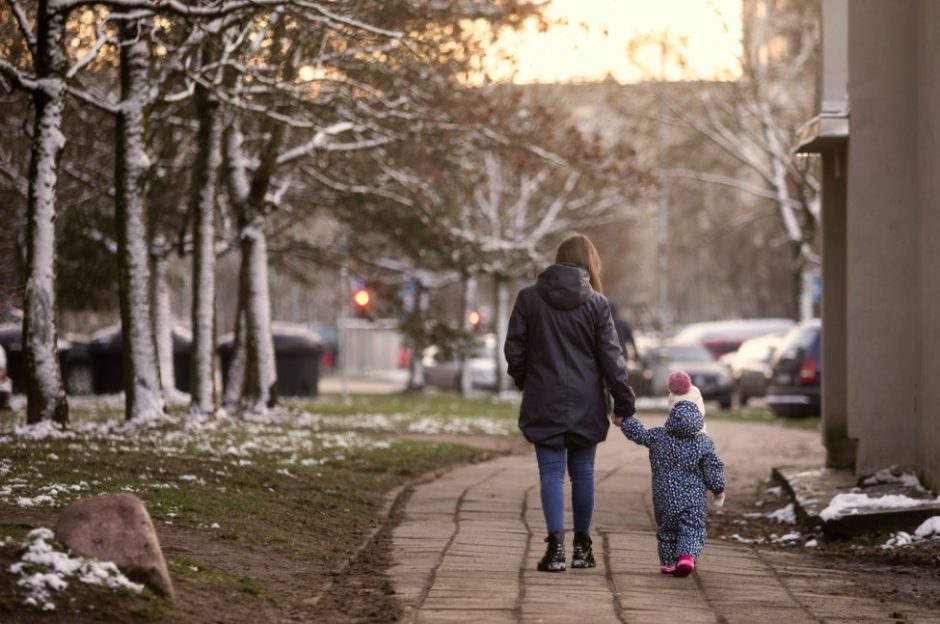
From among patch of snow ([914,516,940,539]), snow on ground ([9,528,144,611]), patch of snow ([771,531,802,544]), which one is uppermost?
snow on ground ([9,528,144,611])

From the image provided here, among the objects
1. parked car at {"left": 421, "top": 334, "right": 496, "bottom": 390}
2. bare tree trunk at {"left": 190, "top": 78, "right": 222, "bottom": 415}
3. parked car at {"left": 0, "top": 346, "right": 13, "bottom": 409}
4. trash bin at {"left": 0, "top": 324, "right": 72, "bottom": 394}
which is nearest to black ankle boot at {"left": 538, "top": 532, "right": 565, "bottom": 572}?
bare tree trunk at {"left": 190, "top": 78, "right": 222, "bottom": 415}

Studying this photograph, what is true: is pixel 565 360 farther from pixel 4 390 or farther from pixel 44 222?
pixel 4 390

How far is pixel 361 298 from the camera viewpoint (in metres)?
31.3

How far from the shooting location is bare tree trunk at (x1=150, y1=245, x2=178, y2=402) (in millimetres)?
26688

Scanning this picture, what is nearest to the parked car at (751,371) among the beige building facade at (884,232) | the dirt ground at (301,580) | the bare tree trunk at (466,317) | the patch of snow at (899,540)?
the bare tree trunk at (466,317)

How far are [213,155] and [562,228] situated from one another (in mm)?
23186

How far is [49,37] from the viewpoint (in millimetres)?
13844

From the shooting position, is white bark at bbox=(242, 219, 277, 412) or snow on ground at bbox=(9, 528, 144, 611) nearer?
snow on ground at bbox=(9, 528, 144, 611)

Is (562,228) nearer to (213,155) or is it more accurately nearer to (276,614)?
(213,155)

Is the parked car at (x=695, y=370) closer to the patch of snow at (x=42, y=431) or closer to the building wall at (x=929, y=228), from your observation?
the patch of snow at (x=42, y=431)

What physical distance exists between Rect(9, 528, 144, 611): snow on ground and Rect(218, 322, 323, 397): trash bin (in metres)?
26.5

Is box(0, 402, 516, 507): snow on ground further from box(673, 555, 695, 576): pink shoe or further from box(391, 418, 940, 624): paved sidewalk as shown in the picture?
box(673, 555, 695, 576): pink shoe

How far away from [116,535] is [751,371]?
1208 inches

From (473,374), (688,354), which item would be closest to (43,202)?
(688,354)
